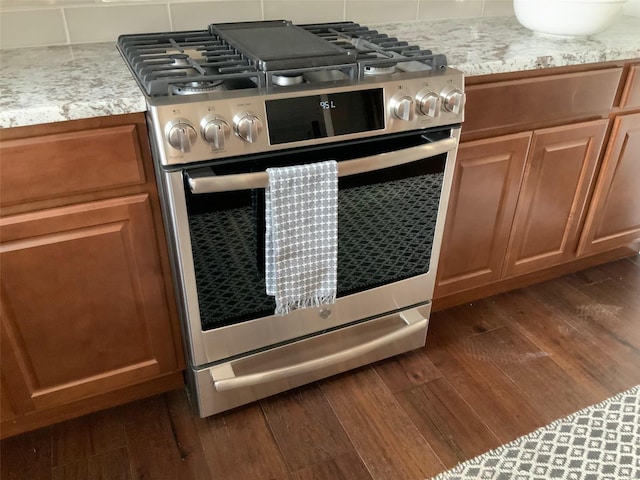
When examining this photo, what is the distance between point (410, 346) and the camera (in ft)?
5.60

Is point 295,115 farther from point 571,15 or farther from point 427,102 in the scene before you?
point 571,15

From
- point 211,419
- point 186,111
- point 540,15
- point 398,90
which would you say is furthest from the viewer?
point 540,15

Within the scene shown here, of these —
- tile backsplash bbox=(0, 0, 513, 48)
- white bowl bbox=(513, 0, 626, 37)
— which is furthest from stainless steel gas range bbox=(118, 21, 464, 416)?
white bowl bbox=(513, 0, 626, 37)

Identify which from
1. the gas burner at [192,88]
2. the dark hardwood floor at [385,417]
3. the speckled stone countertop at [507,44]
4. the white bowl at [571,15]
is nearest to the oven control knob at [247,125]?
the gas burner at [192,88]

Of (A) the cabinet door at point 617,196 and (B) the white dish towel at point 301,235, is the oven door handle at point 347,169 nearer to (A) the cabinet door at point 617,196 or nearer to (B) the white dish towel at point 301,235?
(B) the white dish towel at point 301,235

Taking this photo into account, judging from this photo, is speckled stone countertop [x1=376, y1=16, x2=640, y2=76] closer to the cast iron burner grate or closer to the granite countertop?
the granite countertop

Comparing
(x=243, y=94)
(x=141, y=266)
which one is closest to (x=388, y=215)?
(x=243, y=94)

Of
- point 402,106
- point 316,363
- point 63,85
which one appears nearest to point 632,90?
point 402,106

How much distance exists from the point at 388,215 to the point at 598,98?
2.63 ft

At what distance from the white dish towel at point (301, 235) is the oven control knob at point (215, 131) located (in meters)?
0.12

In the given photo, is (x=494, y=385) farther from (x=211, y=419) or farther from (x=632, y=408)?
(x=211, y=419)

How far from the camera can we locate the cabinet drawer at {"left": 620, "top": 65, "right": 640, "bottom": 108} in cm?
166

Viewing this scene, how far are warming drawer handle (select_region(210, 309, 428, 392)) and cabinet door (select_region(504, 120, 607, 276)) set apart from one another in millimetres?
453

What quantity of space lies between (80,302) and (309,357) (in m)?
0.62
